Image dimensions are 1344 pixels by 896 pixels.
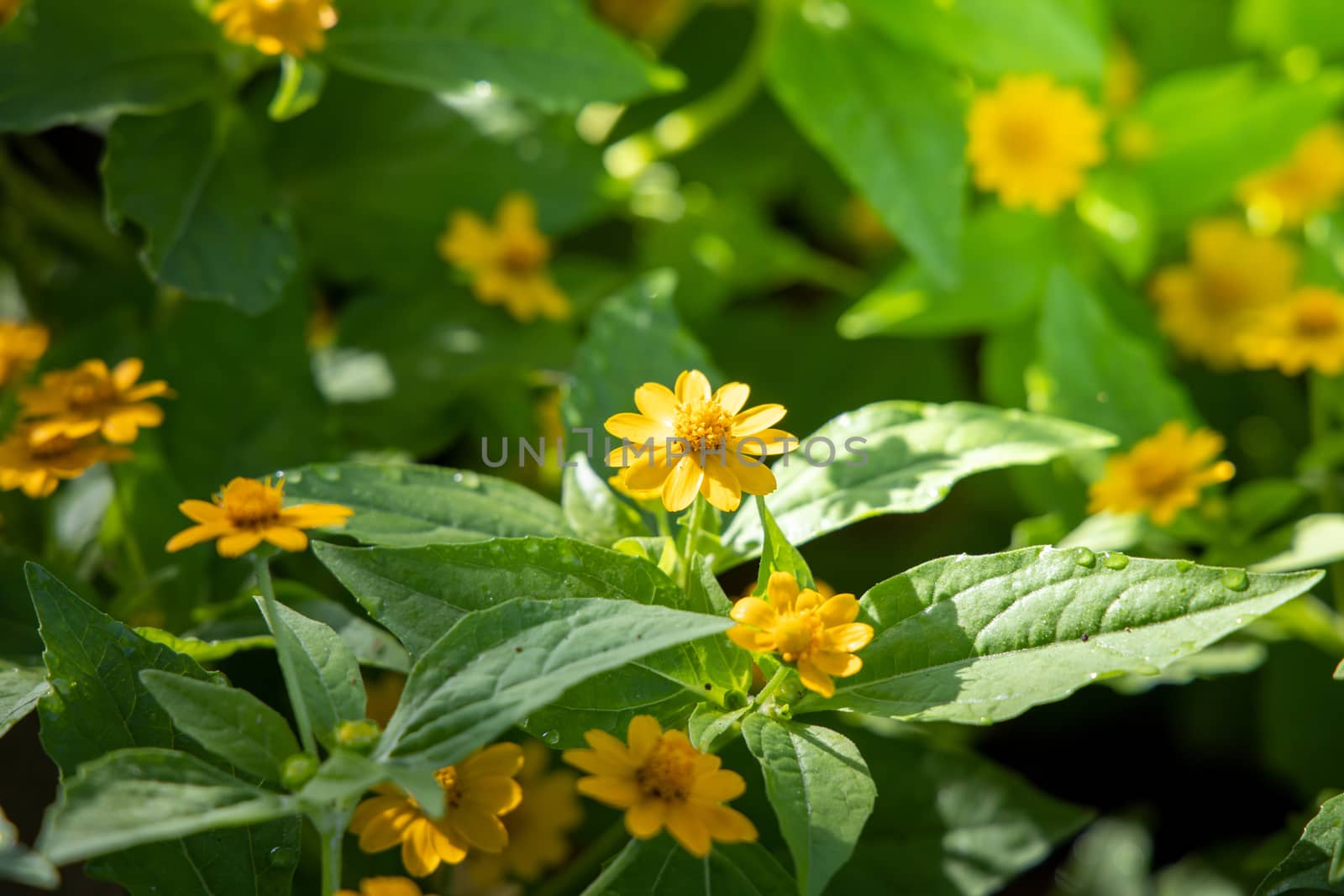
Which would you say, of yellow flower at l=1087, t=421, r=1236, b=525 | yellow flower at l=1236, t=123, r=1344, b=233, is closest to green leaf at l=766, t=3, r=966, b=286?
yellow flower at l=1087, t=421, r=1236, b=525

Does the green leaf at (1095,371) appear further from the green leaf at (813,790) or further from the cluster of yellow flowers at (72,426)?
the cluster of yellow flowers at (72,426)

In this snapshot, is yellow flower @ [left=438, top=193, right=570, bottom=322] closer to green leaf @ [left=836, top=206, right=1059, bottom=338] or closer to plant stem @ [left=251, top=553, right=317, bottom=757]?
green leaf @ [left=836, top=206, right=1059, bottom=338]

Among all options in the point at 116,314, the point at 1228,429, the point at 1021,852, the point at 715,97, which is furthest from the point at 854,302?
the point at 116,314

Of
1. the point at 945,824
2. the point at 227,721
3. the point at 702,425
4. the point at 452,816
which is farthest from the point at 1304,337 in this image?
the point at 227,721

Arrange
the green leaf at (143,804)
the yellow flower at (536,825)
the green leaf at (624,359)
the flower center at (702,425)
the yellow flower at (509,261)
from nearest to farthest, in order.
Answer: the green leaf at (143,804) → the flower center at (702,425) → the green leaf at (624,359) → the yellow flower at (536,825) → the yellow flower at (509,261)

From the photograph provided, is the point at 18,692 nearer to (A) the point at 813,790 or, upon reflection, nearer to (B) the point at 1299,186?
(A) the point at 813,790

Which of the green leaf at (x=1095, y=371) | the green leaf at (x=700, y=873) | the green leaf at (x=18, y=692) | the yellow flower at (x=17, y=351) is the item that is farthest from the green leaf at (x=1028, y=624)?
the yellow flower at (x=17, y=351)
